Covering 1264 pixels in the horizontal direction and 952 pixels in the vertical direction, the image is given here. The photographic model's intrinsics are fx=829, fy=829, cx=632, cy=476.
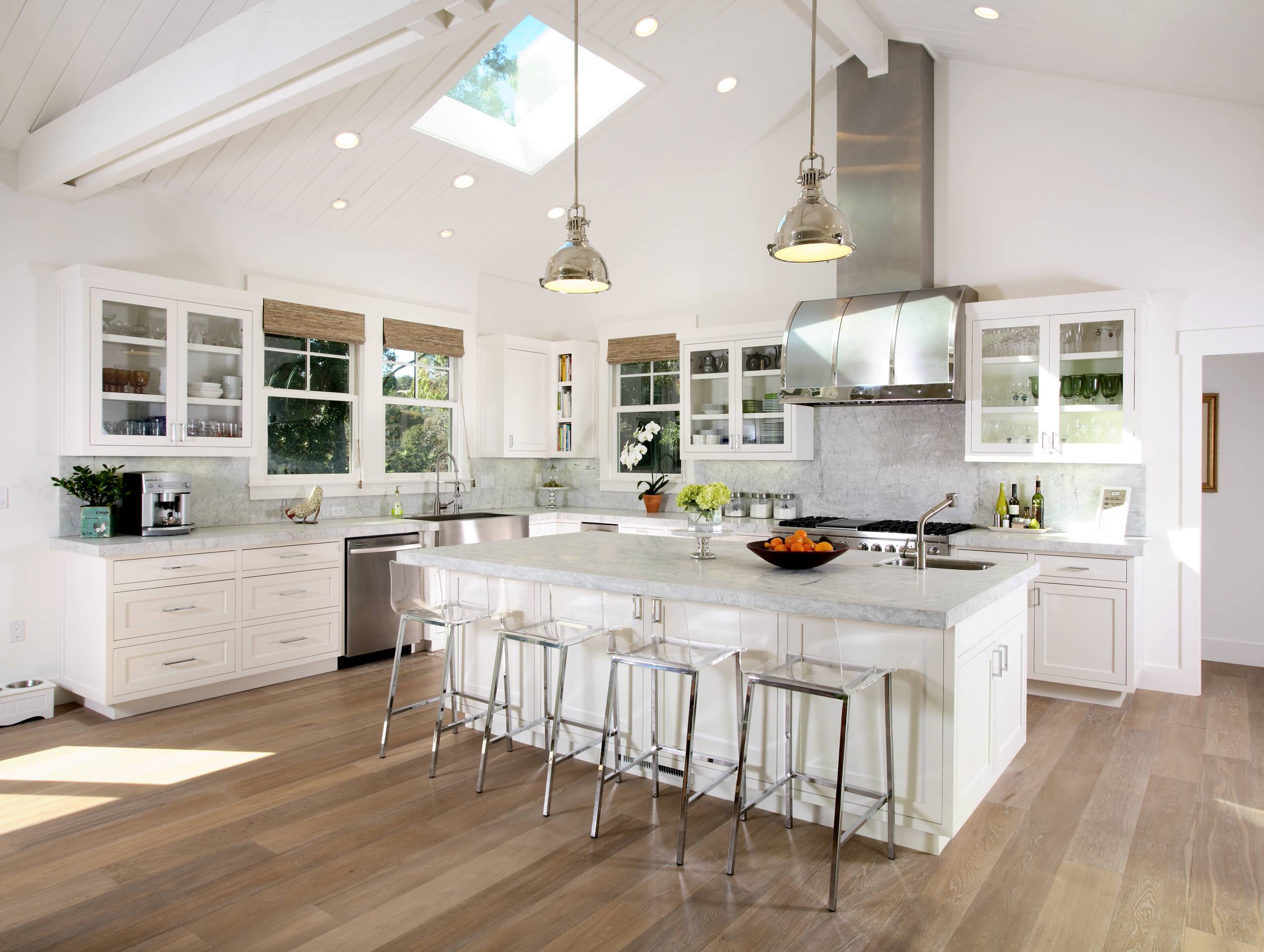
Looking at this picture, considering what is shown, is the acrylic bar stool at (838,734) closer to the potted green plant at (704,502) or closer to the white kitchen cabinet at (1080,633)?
the potted green plant at (704,502)

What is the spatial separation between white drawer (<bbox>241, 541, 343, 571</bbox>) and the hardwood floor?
3.62ft

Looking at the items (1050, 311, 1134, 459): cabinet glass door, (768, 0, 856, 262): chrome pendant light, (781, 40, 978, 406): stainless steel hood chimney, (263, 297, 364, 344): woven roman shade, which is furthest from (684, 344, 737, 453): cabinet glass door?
(768, 0, 856, 262): chrome pendant light

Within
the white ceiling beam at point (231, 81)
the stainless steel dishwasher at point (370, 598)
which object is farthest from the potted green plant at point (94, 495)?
the white ceiling beam at point (231, 81)

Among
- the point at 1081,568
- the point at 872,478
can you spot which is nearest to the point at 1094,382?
the point at 1081,568

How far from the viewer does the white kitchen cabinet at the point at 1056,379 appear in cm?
470

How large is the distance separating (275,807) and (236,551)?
1.97 m

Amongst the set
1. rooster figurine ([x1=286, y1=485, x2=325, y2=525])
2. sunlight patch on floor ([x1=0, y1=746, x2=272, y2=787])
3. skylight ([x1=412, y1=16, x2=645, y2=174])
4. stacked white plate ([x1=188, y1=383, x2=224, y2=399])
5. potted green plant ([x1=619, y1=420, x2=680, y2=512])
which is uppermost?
skylight ([x1=412, y1=16, x2=645, y2=174])

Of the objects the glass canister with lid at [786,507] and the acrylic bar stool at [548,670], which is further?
the glass canister with lid at [786,507]

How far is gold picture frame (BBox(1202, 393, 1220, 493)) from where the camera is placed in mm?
5340

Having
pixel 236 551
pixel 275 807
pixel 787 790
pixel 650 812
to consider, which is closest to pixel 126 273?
pixel 236 551

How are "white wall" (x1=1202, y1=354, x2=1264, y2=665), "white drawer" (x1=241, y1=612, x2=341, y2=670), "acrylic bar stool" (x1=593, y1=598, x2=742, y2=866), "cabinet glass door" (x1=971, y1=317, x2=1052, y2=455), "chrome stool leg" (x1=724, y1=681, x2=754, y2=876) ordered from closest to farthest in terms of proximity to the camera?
1. "chrome stool leg" (x1=724, y1=681, x2=754, y2=876)
2. "acrylic bar stool" (x1=593, y1=598, x2=742, y2=866)
3. "white drawer" (x1=241, y1=612, x2=341, y2=670)
4. "cabinet glass door" (x1=971, y1=317, x2=1052, y2=455)
5. "white wall" (x1=1202, y1=354, x2=1264, y2=665)

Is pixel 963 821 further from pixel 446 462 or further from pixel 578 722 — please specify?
pixel 446 462

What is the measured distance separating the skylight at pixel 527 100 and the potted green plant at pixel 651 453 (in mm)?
2282

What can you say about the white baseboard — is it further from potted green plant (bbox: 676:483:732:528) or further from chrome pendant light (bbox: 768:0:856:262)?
chrome pendant light (bbox: 768:0:856:262)
